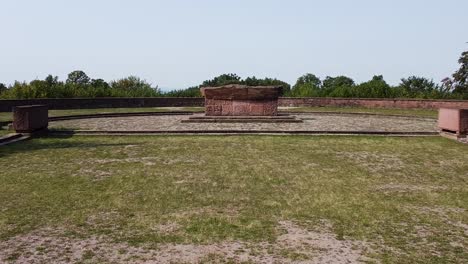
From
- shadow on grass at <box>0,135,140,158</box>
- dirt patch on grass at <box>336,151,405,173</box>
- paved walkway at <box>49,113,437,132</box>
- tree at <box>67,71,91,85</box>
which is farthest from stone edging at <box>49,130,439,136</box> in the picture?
tree at <box>67,71,91,85</box>

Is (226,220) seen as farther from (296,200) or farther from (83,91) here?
(83,91)

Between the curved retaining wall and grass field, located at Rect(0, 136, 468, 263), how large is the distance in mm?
14235

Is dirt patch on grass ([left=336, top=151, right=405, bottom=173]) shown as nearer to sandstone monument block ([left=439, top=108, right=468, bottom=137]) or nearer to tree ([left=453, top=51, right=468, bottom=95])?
sandstone monument block ([left=439, top=108, right=468, bottom=137])

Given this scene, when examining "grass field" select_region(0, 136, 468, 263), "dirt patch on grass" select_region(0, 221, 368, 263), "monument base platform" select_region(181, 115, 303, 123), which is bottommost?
"dirt patch on grass" select_region(0, 221, 368, 263)

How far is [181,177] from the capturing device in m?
6.66

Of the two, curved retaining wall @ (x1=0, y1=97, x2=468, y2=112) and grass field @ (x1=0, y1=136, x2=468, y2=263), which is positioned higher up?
curved retaining wall @ (x1=0, y1=97, x2=468, y2=112)

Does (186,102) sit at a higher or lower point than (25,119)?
higher

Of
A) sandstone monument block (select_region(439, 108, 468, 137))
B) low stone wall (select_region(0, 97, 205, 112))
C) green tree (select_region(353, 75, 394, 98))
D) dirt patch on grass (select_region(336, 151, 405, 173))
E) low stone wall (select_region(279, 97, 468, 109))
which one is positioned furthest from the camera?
green tree (select_region(353, 75, 394, 98))

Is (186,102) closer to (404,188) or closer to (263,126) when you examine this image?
(263,126)

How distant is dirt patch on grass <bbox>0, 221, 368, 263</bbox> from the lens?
357cm

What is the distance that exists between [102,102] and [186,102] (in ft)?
17.0

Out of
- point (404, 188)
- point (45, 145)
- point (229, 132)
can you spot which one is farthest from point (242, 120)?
point (404, 188)

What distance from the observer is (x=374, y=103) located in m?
24.5

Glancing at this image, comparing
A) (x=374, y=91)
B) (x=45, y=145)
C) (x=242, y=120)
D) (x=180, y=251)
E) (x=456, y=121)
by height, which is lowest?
(x=180, y=251)
